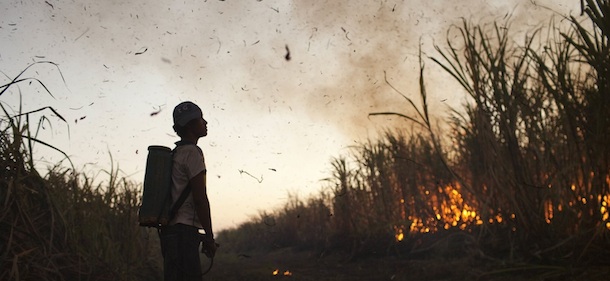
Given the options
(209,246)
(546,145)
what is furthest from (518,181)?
(209,246)

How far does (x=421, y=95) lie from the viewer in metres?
2.90

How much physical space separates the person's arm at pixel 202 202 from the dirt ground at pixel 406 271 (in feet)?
1.26

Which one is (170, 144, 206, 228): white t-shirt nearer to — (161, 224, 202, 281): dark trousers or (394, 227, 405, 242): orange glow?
(161, 224, 202, 281): dark trousers

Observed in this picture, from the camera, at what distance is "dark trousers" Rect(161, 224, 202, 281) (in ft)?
10.6

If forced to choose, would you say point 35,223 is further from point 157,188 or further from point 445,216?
point 445,216

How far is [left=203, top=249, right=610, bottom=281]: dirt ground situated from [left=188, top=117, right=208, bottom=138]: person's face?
38.3 inches

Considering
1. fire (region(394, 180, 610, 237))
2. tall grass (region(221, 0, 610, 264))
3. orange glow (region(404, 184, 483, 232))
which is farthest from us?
orange glow (region(404, 184, 483, 232))

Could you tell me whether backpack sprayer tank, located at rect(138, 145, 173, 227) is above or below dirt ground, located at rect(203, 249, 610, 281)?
above

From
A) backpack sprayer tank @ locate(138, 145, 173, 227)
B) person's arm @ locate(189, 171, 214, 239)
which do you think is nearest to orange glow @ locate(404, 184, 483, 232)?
person's arm @ locate(189, 171, 214, 239)

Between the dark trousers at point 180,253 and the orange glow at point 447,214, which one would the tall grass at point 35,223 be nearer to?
the dark trousers at point 180,253

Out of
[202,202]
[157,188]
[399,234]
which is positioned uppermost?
[157,188]

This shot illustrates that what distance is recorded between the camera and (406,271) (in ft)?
19.9

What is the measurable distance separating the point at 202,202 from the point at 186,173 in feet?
0.85

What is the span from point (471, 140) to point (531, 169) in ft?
6.95
